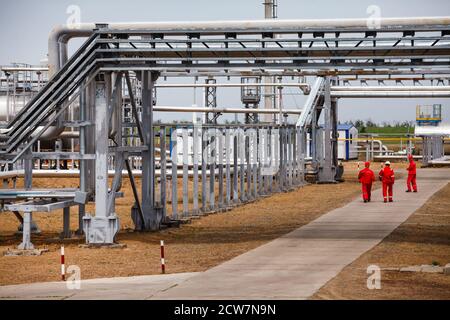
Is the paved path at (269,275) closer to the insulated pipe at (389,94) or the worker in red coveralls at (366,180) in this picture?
the worker in red coveralls at (366,180)

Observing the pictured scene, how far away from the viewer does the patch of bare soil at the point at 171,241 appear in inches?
716

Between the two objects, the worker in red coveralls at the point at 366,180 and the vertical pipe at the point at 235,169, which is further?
the vertical pipe at the point at 235,169

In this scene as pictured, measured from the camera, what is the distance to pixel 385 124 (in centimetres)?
13575

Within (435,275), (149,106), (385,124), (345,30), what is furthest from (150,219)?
(385,124)

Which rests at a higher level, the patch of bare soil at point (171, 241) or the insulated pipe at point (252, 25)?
the insulated pipe at point (252, 25)

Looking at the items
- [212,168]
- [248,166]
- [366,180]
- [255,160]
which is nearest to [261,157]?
[255,160]

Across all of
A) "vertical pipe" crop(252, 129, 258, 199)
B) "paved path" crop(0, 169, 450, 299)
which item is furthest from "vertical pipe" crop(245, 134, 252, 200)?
"paved path" crop(0, 169, 450, 299)

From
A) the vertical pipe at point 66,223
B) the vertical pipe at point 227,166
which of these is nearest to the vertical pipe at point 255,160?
the vertical pipe at point 227,166

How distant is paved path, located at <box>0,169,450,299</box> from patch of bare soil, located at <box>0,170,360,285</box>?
26.0 inches

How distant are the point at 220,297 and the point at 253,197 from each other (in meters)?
22.4

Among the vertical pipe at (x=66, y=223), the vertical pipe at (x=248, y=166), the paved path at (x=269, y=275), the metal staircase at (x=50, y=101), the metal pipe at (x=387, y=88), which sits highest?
the metal pipe at (x=387, y=88)

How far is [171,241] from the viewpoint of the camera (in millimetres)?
22875

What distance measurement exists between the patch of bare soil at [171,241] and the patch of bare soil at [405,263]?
8.43 feet

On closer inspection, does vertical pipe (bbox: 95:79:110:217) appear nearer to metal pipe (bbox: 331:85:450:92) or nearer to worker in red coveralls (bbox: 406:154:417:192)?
worker in red coveralls (bbox: 406:154:417:192)
